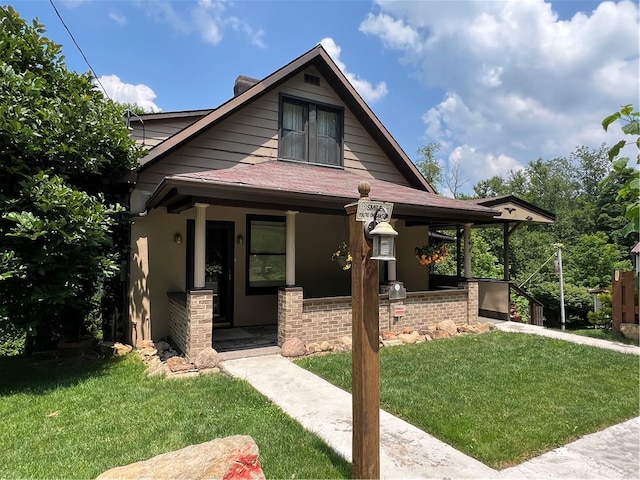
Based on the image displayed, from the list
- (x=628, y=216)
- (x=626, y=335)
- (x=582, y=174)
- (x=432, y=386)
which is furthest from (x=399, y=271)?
(x=582, y=174)

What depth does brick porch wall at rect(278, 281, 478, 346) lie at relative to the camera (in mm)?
6777

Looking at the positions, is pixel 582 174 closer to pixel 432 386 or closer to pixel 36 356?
pixel 432 386

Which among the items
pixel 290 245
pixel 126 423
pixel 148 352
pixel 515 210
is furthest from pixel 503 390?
pixel 515 210

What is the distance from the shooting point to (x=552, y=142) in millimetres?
42031

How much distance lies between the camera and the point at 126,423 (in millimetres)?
3980

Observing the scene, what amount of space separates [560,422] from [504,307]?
22.8ft

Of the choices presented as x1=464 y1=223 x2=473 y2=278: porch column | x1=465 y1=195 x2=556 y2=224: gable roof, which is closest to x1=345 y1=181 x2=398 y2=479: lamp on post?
x1=464 y1=223 x2=473 y2=278: porch column

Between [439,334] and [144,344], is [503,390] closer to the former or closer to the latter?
[439,334]

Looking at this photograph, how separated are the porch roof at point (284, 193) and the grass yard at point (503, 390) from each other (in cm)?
266

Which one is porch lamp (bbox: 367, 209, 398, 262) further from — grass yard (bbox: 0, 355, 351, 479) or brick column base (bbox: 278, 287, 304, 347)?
brick column base (bbox: 278, 287, 304, 347)

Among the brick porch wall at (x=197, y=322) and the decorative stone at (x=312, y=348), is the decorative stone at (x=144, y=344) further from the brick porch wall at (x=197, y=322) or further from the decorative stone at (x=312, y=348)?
the decorative stone at (x=312, y=348)

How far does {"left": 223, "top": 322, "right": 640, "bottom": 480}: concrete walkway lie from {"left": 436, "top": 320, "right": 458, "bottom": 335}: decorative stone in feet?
13.7

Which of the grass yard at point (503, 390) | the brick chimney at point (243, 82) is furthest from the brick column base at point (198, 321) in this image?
the brick chimney at point (243, 82)

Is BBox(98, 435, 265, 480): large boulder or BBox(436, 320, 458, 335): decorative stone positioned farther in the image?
BBox(436, 320, 458, 335): decorative stone
